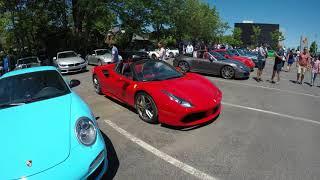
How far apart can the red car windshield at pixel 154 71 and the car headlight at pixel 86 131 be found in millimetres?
2679

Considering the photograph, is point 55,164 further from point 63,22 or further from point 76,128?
point 63,22

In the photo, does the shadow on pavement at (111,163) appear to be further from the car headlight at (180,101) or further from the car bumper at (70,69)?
the car bumper at (70,69)

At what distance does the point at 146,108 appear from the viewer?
580 centimetres

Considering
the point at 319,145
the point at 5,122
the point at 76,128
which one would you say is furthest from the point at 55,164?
the point at 319,145

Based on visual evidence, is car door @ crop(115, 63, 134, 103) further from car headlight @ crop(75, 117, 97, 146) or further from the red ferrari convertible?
car headlight @ crop(75, 117, 97, 146)

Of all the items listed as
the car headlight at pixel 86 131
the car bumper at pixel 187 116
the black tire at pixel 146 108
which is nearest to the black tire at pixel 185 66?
the black tire at pixel 146 108

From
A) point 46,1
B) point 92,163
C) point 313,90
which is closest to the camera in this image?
point 92,163

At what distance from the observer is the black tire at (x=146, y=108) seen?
5.55 meters

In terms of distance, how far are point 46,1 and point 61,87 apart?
23527mm

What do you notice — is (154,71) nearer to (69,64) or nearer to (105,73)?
(105,73)

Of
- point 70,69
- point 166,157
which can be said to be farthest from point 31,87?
point 70,69

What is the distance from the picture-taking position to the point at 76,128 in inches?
132

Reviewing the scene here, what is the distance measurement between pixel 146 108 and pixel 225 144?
74.7 inches

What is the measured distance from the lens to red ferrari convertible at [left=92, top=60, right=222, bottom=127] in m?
5.14
